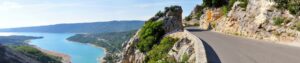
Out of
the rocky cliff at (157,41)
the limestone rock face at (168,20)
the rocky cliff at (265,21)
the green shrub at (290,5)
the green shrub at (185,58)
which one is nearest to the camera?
the green shrub at (185,58)

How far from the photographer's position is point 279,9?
31125 millimetres

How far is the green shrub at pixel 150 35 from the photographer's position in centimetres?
3816

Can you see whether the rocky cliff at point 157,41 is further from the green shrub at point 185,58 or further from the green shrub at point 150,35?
the green shrub at point 185,58

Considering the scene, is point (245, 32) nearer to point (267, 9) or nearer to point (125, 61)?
point (267, 9)

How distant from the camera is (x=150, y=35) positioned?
4053cm

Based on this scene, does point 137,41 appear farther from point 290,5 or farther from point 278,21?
point 290,5

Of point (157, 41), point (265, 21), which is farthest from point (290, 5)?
point (157, 41)

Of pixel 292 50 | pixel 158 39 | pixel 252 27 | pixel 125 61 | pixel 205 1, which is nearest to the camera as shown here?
pixel 292 50

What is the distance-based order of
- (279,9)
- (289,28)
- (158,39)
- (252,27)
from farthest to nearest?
→ 1. (158,39)
2. (252,27)
3. (279,9)
4. (289,28)

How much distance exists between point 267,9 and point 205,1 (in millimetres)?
33187

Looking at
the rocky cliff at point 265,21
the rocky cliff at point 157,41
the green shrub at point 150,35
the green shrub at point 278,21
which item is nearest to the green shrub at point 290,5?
the rocky cliff at point 265,21

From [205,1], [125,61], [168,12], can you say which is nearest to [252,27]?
[125,61]

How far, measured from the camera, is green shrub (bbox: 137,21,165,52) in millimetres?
38159

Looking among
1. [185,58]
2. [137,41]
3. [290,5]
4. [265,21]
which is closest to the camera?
[185,58]
